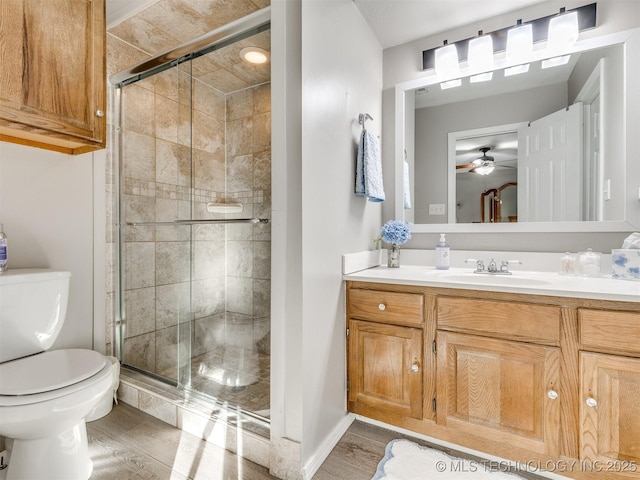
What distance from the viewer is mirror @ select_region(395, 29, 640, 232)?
5.26 feet

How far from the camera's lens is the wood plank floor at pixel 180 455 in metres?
1.32

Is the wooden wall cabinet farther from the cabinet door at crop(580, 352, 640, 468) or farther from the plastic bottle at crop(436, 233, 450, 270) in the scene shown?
the plastic bottle at crop(436, 233, 450, 270)

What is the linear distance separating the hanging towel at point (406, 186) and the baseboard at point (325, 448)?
4.37 ft

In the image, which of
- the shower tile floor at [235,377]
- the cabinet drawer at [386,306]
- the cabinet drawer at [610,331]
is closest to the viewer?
the cabinet drawer at [610,331]

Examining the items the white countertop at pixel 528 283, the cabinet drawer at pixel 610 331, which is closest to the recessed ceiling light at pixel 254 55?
the white countertop at pixel 528 283

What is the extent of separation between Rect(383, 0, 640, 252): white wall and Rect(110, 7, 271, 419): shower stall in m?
0.90

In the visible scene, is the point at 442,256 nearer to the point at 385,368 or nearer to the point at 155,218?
the point at 385,368

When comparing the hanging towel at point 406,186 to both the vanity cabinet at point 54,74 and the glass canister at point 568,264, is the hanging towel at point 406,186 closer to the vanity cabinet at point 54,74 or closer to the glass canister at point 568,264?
the glass canister at point 568,264

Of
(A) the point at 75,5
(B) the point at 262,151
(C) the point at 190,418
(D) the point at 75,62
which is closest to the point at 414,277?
(B) the point at 262,151

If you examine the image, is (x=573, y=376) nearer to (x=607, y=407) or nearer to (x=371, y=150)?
(x=607, y=407)

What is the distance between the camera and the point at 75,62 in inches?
60.6

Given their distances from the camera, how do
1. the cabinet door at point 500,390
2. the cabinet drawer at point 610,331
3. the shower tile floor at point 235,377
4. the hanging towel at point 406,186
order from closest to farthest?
the cabinet drawer at point 610,331, the cabinet door at point 500,390, the shower tile floor at point 235,377, the hanging towel at point 406,186

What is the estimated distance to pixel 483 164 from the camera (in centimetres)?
192

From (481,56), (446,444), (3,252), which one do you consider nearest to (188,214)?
(3,252)
